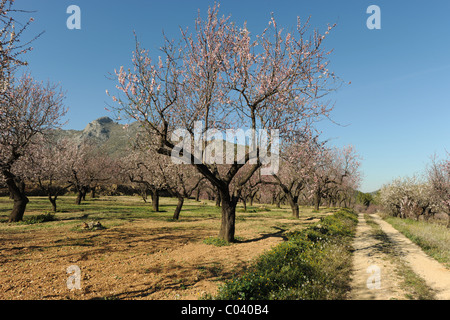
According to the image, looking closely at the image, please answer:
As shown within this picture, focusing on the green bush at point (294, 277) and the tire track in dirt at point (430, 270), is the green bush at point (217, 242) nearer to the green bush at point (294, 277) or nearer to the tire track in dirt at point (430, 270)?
the green bush at point (294, 277)

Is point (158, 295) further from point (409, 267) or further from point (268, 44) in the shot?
point (268, 44)

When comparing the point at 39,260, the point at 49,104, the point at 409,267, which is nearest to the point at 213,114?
the point at 39,260

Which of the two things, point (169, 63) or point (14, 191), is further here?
point (14, 191)

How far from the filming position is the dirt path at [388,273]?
26.0 ft

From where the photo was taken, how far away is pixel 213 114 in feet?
50.2

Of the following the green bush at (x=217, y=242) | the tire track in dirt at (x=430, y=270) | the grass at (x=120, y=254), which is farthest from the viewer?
the green bush at (x=217, y=242)

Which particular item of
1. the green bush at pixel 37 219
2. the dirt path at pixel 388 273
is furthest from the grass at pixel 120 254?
the dirt path at pixel 388 273

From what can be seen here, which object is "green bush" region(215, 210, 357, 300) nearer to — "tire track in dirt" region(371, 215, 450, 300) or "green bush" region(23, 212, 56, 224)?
"tire track in dirt" region(371, 215, 450, 300)

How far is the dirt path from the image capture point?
793 cm

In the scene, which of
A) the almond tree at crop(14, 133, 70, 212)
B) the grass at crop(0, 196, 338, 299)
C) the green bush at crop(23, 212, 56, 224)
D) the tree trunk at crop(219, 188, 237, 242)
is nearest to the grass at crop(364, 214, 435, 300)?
the grass at crop(0, 196, 338, 299)

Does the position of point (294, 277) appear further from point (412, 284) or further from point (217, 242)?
point (217, 242)

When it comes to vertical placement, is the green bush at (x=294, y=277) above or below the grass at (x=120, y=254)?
above

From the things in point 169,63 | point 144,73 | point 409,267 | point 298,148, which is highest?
point 169,63
